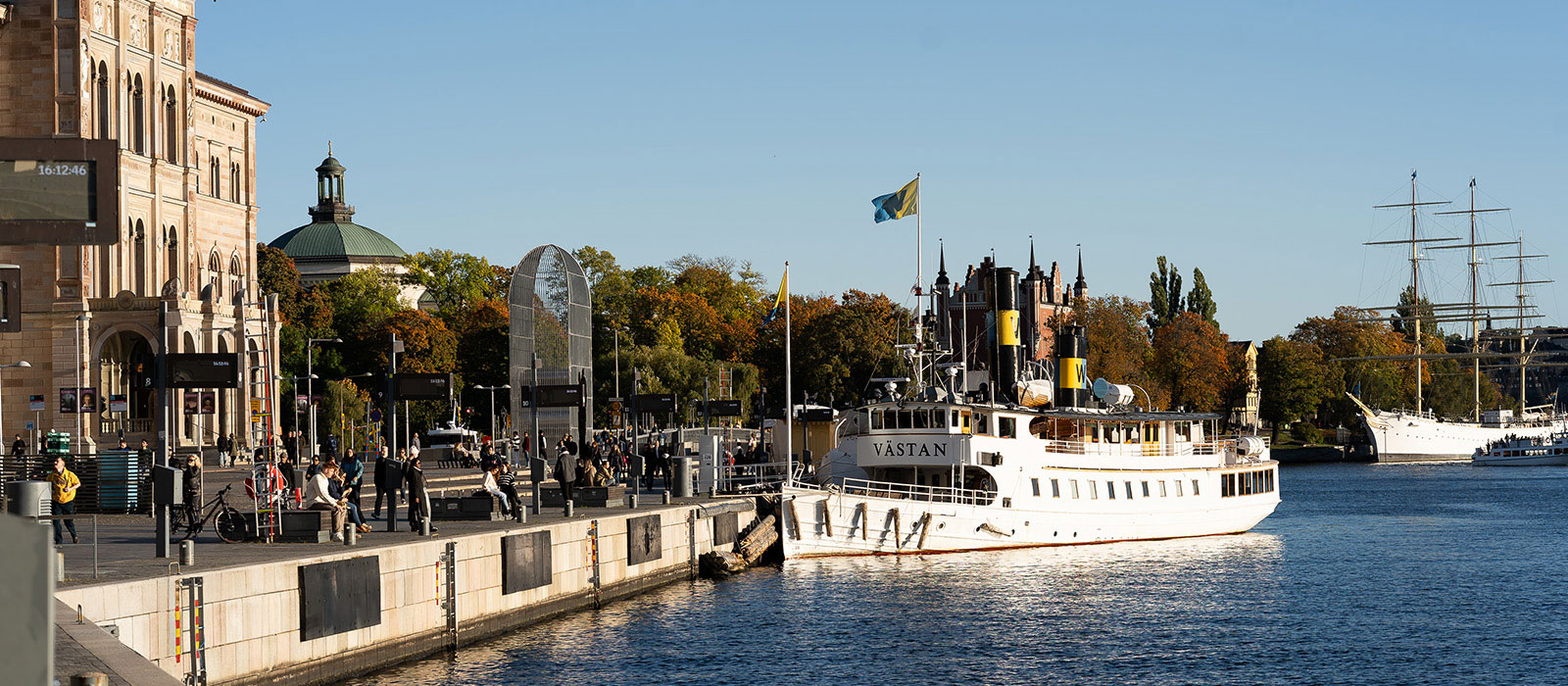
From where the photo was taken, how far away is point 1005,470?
46.0 metres

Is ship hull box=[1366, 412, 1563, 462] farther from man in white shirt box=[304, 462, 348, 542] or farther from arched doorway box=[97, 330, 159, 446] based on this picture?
man in white shirt box=[304, 462, 348, 542]

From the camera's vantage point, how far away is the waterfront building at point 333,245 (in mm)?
163125

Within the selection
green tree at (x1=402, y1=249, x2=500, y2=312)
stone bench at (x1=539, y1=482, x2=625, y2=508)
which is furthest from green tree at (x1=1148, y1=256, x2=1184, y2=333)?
stone bench at (x1=539, y1=482, x2=625, y2=508)

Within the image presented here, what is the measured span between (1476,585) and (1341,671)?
15128 millimetres

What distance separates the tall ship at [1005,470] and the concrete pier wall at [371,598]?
928 cm

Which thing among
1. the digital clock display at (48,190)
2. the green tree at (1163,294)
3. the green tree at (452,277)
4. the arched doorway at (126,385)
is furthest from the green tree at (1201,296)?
the digital clock display at (48,190)

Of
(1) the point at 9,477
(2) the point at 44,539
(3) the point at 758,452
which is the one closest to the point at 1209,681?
(1) the point at 9,477

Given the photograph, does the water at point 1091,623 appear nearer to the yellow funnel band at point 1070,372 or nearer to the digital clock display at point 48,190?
the yellow funnel band at point 1070,372

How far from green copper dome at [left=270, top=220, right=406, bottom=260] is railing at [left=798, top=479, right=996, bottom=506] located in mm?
125317

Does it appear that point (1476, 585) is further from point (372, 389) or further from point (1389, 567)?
point (372, 389)

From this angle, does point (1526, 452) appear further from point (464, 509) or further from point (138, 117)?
point (464, 509)

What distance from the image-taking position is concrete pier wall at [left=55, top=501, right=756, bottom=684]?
17922 millimetres

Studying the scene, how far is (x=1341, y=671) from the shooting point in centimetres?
2748

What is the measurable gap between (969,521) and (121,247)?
142ft
